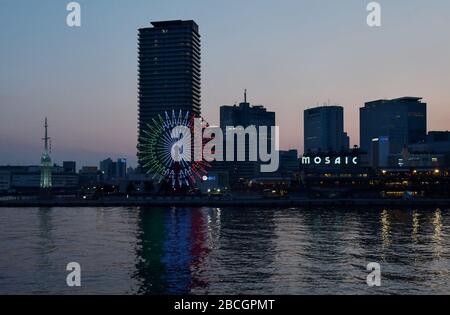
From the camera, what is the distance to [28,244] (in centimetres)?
5616

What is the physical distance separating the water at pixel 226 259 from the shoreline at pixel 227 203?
67.3 meters

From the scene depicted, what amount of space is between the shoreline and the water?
6727 centimetres

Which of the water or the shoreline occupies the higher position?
the water

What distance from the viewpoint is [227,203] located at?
144 metres

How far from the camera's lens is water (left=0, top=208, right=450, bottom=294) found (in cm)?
3341

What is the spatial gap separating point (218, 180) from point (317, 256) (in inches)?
5774

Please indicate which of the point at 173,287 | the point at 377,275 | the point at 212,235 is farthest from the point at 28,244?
the point at 377,275

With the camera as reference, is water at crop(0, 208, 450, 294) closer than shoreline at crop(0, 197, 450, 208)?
Yes

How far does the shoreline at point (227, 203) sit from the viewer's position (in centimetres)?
14162

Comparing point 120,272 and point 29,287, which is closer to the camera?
point 29,287
